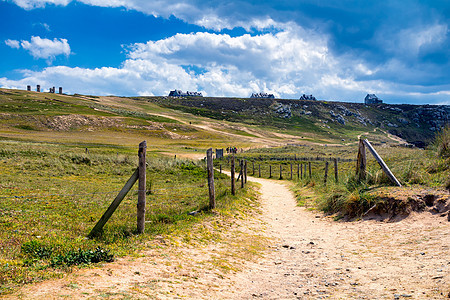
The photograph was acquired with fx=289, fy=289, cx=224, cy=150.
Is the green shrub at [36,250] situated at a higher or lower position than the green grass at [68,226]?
higher

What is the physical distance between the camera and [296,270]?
19.6 feet

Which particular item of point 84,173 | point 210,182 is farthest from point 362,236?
point 84,173

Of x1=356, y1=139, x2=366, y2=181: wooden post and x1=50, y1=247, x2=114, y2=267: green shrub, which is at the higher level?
x1=356, y1=139, x2=366, y2=181: wooden post

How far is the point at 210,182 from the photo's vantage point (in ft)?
33.8

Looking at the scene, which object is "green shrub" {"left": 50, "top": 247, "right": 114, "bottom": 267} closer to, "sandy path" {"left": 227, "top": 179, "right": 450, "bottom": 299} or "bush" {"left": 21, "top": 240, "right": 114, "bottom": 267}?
"bush" {"left": 21, "top": 240, "right": 114, "bottom": 267}

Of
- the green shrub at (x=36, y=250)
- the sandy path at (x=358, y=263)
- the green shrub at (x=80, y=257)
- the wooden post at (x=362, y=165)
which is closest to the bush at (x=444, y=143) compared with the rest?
the wooden post at (x=362, y=165)

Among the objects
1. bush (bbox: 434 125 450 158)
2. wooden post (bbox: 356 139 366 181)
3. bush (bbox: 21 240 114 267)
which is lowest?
bush (bbox: 21 240 114 267)

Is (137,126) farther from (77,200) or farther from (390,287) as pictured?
(390,287)

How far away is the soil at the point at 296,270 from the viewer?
13.8 feet

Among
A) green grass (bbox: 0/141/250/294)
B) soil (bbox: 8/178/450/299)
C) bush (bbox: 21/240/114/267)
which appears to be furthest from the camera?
bush (bbox: 21/240/114/267)

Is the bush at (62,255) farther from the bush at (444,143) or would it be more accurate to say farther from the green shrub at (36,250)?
the bush at (444,143)

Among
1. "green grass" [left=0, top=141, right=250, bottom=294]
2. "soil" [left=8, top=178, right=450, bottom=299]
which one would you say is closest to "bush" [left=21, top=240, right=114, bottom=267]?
"green grass" [left=0, top=141, right=250, bottom=294]

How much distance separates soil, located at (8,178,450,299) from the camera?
420 cm

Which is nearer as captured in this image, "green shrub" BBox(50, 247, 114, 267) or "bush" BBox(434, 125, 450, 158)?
"green shrub" BBox(50, 247, 114, 267)
